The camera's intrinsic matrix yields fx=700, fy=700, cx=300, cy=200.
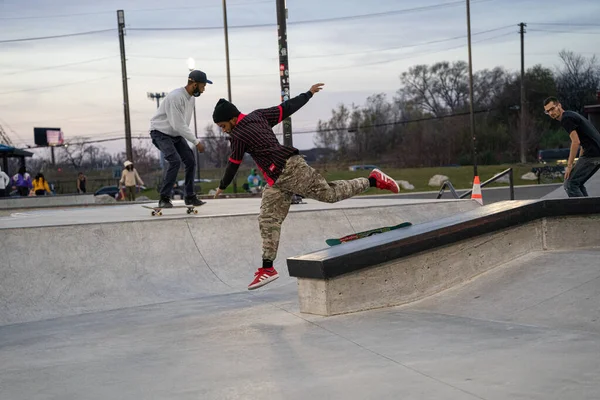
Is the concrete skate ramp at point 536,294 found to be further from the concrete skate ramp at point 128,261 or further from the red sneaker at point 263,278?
the concrete skate ramp at point 128,261

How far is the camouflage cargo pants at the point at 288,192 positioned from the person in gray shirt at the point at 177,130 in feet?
9.05

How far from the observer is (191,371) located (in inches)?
167

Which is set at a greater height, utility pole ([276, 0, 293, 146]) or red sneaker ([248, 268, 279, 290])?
utility pole ([276, 0, 293, 146])

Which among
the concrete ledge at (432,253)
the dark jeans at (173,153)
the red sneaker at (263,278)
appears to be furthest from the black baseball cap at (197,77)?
the concrete ledge at (432,253)

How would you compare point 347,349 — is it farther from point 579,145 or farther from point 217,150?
point 217,150

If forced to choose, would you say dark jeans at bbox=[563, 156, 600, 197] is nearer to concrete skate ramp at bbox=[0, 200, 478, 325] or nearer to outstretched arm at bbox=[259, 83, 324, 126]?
concrete skate ramp at bbox=[0, 200, 478, 325]

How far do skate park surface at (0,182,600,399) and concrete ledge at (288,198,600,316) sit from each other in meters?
0.16

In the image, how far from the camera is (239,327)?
18.0ft

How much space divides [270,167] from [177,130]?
140 inches

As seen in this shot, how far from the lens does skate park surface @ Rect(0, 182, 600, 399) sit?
3.81m

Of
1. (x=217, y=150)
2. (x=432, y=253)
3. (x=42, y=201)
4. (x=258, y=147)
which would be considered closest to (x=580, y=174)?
(x=432, y=253)

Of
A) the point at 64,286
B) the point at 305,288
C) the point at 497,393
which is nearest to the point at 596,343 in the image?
the point at 497,393

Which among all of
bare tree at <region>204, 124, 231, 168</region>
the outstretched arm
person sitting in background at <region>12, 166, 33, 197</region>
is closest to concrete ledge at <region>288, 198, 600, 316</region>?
the outstretched arm

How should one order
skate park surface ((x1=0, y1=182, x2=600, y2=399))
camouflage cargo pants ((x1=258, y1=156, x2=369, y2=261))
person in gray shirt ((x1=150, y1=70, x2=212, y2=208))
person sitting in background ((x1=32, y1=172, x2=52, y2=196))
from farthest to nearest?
person sitting in background ((x1=32, y1=172, x2=52, y2=196)), person in gray shirt ((x1=150, y1=70, x2=212, y2=208)), camouflage cargo pants ((x1=258, y1=156, x2=369, y2=261)), skate park surface ((x1=0, y1=182, x2=600, y2=399))
